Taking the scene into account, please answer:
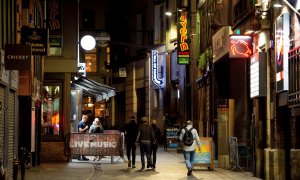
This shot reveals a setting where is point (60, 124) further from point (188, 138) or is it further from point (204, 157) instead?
point (188, 138)


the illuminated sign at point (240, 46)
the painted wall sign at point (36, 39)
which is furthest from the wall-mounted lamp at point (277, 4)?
the painted wall sign at point (36, 39)

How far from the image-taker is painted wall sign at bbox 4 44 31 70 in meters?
17.7

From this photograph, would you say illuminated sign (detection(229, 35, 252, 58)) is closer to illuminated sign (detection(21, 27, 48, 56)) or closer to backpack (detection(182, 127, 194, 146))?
backpack (detection(182, 127, 194, 146))

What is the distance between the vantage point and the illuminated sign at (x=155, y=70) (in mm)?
47291

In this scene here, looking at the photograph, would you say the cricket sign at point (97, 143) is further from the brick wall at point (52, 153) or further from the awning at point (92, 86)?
the awning at point (92, 86)

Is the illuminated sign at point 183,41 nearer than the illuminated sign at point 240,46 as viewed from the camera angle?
No

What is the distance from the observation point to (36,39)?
21.6 metres

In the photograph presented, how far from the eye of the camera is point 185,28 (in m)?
37.4

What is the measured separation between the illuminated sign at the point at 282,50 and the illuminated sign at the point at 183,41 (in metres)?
17.8

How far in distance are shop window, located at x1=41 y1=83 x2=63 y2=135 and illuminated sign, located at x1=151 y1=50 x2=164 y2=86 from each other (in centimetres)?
1910

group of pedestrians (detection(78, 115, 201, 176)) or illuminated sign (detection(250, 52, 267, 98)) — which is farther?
group of pedestrians (detection(78, 115, 201, 176))

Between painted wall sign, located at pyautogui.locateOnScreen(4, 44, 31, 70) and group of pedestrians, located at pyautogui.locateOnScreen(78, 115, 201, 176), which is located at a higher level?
painted wall sign, located at pyautogui.locateOnScreen(4, 44, 31, 70)

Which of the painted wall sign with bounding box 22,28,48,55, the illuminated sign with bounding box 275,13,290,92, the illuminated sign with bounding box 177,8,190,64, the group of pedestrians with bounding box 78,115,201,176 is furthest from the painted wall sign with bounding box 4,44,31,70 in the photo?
the illuminated sign with bounding box 177,8,190,64

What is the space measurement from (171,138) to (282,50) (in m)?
21.4
